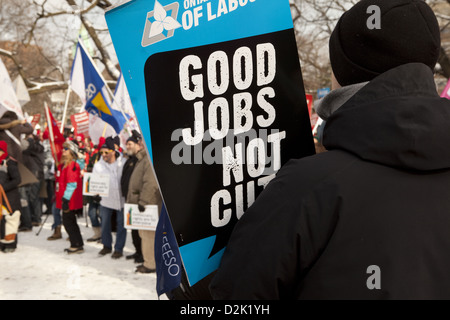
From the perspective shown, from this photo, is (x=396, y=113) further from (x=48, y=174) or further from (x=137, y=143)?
(x=48, y=174)

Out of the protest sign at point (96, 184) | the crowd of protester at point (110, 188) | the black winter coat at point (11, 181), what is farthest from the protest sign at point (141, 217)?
the black winter coat at point (11, 181)

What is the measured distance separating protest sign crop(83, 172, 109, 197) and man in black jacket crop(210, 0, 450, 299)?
718 centimetres

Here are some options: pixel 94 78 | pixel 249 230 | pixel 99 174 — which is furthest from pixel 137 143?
pixel 249 230

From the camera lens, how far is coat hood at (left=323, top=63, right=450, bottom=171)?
3.27 feet

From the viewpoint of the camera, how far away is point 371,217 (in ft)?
3.36

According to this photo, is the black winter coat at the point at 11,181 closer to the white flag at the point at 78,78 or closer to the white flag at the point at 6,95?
the white flag at the point at 6,95

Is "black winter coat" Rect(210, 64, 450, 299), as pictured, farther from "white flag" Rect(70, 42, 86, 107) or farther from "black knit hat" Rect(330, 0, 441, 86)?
"white flag" Rect(70, 42, 86, 107)

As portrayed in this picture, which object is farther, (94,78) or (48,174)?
(48,174)

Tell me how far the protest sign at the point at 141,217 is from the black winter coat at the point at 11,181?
2.49 metres

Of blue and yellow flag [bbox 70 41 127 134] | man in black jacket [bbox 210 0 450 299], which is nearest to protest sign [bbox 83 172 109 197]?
blue and yellow flag [bbox 70 41 127 134]

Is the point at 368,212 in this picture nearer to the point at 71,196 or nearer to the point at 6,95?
the point at 6,95

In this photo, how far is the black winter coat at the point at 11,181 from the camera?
793 centimetres

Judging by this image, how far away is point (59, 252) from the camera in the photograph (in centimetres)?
850
